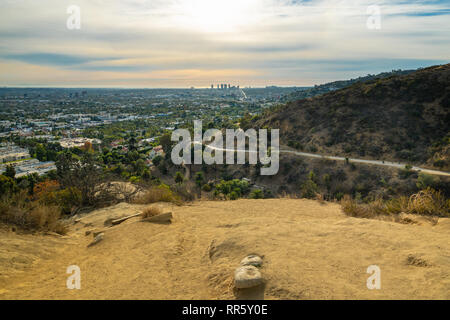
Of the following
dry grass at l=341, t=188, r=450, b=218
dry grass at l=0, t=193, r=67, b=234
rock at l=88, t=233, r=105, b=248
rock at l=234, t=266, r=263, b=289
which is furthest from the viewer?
dry grass at l=341, t=188, r=450, b=218

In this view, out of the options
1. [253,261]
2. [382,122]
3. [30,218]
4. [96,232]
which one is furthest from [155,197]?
[382,122]

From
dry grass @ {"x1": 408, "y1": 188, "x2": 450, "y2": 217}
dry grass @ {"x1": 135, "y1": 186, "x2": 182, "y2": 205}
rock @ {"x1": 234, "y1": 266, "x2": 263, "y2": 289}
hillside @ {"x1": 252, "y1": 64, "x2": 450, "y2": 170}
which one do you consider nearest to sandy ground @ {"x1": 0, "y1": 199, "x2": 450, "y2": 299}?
Answer: rock @ {"x1": 234, "y1": 266, "x2": 263, "y2": 289}

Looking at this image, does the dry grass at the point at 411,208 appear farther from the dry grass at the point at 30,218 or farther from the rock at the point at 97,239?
the dry grass at the point at 30,218

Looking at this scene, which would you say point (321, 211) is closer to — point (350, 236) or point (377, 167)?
point (350, 236)

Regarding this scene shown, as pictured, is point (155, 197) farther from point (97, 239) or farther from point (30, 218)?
point (30, 218)

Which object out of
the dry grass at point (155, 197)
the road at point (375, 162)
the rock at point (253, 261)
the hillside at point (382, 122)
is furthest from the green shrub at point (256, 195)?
the rock at point (253, 261)

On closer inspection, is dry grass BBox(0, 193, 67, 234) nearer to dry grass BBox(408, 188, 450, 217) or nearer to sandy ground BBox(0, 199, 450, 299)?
sandy ground BBox(0, 199, 450, 299)

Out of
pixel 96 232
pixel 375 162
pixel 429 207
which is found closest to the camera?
pixel 96 232
